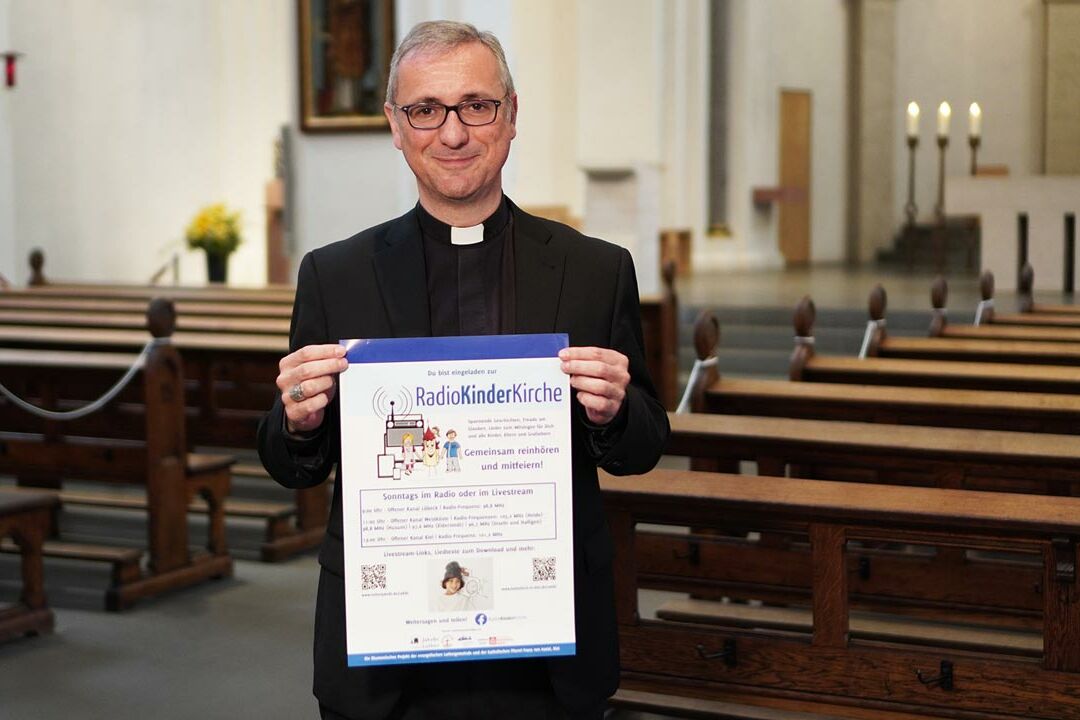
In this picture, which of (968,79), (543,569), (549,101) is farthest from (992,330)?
(968,79)

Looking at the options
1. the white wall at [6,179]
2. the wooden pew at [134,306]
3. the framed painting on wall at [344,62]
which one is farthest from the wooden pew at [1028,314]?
the white wall at [6,179]

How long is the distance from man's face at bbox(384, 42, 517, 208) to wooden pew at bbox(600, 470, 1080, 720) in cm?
151

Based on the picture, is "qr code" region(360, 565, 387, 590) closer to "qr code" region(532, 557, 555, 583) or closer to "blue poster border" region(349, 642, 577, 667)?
"blue poster border" region(349, 642, 577, 667)

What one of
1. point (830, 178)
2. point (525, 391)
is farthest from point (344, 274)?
point (830, 178)

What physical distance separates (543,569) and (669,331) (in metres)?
6.59

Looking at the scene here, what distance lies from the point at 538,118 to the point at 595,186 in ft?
11.9

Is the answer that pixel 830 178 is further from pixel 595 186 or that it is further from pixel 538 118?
pixel 595 186

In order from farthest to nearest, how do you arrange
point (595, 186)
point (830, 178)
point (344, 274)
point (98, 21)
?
point (830, 178), point (98, 21), point (595, 186), point (344, 274)

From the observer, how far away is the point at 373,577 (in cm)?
176

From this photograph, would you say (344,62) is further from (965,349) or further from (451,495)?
(451,495)

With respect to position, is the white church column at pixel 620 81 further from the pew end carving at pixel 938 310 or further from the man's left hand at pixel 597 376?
the man's left hand at pixel 597 376

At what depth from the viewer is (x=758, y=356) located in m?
10.1

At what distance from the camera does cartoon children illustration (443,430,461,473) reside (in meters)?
1.76

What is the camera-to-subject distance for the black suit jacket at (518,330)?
6.01 feet
